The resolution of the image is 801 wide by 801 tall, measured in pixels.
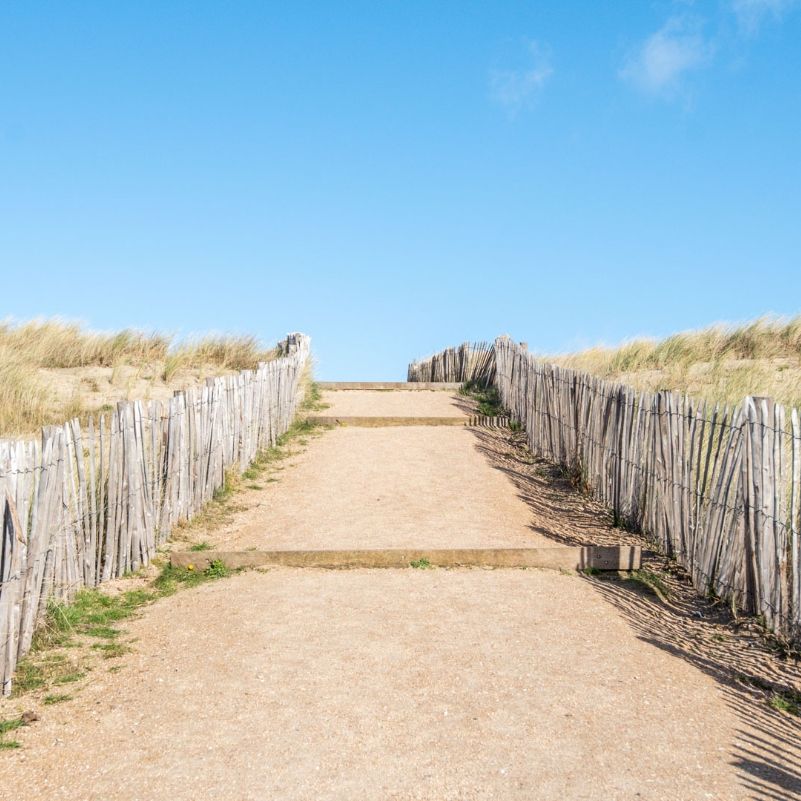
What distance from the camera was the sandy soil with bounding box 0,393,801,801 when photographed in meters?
3.86

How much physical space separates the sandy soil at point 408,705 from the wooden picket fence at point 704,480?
59 cm

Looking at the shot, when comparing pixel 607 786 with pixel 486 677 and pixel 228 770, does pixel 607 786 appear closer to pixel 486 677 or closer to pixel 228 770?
pixel 486 677

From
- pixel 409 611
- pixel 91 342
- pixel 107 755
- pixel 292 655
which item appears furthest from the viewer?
pixel 91 342

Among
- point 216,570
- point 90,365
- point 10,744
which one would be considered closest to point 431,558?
point 216,570

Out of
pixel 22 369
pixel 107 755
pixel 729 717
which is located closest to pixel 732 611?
pixel 729 717

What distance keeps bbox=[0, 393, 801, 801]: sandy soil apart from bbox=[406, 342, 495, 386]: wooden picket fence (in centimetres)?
1107

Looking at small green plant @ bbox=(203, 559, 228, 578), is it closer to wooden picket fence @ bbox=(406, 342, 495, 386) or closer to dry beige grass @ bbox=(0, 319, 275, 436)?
dry beige grass @ bbox=(0, 319, 275, 436)

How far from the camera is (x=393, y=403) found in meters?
15.6

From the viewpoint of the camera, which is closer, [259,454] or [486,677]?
[486,677]

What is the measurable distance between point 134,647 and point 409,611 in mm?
1786

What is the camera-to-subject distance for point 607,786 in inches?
149

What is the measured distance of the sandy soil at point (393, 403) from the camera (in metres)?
14.4

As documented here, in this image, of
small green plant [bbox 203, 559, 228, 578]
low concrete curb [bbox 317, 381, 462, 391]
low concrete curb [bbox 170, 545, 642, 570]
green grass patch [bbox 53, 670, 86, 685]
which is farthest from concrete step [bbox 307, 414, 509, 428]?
green grass patch [bbox 53, 670, 86, 685]

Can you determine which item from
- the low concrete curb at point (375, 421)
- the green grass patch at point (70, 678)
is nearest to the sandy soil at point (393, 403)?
the low concrete curb at point (375, 421)
